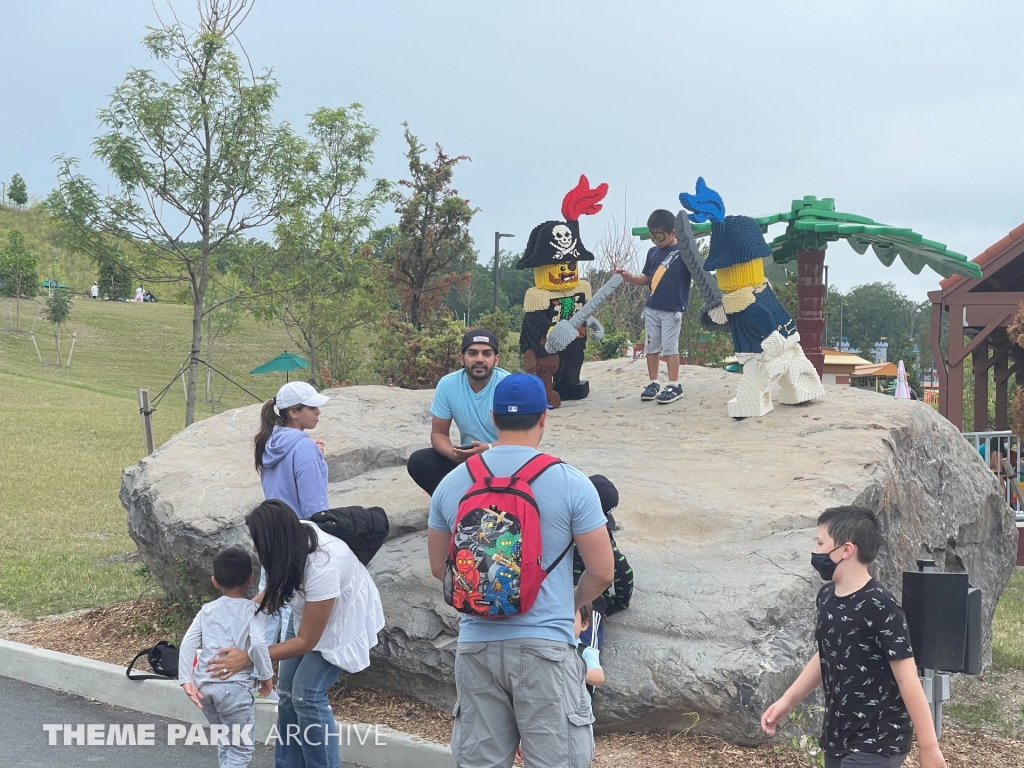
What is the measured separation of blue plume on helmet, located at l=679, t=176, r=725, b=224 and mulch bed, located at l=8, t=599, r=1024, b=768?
4135mm

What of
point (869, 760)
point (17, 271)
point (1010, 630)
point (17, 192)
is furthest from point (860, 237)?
point (17, 192)

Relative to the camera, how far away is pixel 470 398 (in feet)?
18.0

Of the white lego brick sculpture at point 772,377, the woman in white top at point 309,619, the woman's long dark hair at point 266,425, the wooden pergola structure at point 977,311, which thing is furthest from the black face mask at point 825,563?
the wooden pergola structure at point 977,311

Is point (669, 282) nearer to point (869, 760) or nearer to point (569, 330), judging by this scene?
point (569, 330)

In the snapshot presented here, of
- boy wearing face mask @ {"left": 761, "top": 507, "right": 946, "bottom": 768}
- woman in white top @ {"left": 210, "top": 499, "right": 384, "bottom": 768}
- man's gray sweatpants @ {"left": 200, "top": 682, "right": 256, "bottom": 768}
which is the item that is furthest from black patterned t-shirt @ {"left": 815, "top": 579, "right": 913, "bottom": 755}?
man's gray sweatpants @ {"left": 200, "top": 682, "right": 256, "bottom": 768}

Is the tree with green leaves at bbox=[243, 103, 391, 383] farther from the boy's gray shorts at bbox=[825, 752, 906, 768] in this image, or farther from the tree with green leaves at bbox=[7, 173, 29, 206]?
the tree with green leaves at bbox=[7, 173, 29, 206]

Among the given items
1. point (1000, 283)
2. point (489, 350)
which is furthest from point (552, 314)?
point (1000, 283)

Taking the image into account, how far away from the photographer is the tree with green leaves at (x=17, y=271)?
4225 centimetres

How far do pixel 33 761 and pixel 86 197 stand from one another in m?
6.54

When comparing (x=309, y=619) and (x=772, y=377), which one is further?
(x=772, y=377)

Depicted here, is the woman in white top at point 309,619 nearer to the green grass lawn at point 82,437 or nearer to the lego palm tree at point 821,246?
the green grass lawn at point 82,437

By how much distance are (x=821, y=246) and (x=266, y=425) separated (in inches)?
246

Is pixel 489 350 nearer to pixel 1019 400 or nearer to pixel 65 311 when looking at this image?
pixel 1019 400

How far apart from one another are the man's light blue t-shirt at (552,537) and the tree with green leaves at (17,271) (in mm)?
43009
